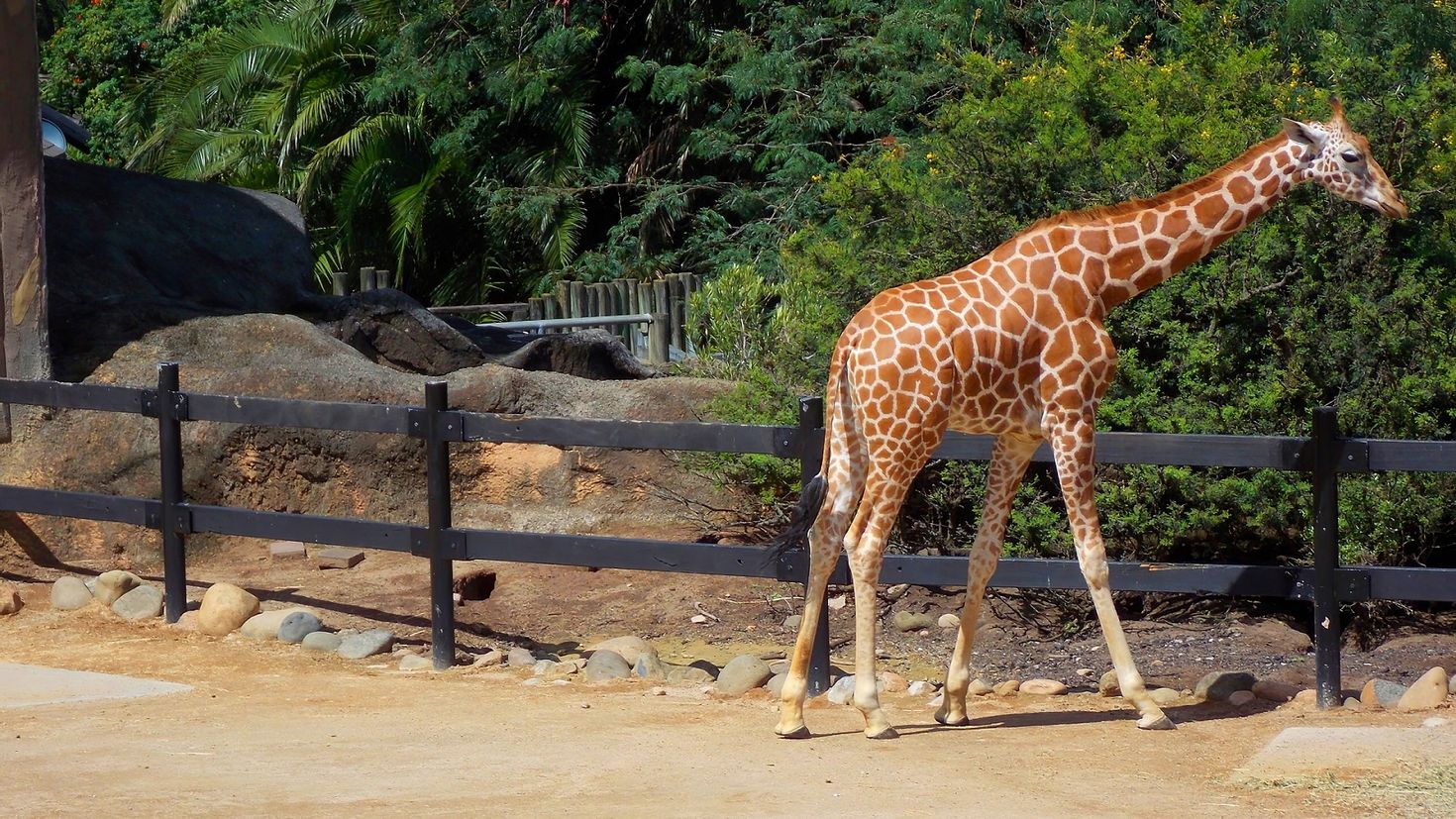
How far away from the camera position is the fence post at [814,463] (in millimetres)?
6793

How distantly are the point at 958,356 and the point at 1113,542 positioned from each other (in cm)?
282

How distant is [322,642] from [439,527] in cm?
94

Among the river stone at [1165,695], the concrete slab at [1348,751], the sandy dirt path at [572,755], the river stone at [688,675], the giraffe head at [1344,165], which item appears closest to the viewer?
the sandy dirt path at [572,755]

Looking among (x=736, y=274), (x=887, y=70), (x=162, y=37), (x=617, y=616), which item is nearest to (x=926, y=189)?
(x=736, y=274)

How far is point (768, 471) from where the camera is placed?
9219 millimetres

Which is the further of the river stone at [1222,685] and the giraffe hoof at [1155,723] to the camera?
the river stone at [1222,685]

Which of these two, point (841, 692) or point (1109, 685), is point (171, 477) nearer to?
point (841, 692)

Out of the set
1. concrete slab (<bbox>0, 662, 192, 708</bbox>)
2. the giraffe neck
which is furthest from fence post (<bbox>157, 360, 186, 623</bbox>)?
the giraffe neck

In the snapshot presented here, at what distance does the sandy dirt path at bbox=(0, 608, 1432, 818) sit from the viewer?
5.22 m

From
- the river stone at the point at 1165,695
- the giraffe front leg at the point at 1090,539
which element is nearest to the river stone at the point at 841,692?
the giraffe front leg at the point at 1090,539

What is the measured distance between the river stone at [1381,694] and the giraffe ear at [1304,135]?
2.20m

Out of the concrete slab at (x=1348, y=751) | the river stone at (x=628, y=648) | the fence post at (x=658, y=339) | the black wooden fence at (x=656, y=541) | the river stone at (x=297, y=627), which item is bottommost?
the concrete slab at (x=1348, y=751)

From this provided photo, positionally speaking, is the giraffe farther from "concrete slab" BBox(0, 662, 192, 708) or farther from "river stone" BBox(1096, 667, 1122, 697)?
"concrete slab" BBox(0, 662, 192, 708)

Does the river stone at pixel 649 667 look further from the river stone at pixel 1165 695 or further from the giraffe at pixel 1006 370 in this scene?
the river stone at pixel 1165 695
